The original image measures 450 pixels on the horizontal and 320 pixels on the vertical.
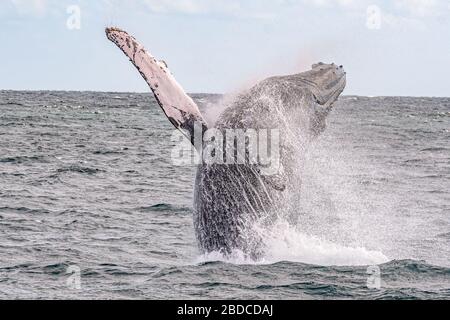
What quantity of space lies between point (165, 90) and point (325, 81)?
2.63 m

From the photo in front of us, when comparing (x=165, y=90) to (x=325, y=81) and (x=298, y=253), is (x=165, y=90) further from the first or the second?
(x=298, y=253)

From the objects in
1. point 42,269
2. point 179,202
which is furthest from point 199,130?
point 179,202

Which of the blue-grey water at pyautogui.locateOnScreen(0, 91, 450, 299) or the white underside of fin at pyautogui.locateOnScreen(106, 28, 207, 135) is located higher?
the white underside of fin at pyautogui.locateOnScreen(106, 28, 207, 135)

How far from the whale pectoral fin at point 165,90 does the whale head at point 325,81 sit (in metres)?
1.95

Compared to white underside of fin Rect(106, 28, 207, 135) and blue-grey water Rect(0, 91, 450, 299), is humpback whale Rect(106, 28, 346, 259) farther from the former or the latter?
blue-grey water Rect(0, 91, 450, 299)

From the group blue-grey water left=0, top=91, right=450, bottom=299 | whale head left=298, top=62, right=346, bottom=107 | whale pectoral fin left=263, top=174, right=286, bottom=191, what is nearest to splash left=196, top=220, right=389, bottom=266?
blue-grey water left=0, top=91, right=450, bottom=299

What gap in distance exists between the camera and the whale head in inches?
525

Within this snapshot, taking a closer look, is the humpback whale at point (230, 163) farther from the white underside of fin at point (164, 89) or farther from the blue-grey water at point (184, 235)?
the blue-grey water at point (184, 235)

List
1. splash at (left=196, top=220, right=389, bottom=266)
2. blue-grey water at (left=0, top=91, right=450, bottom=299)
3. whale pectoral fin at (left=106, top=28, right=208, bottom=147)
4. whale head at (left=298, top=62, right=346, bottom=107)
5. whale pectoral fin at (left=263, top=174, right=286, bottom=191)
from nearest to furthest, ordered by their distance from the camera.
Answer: whale pectoral fin at (left=263, top=174, right=286, bottom=191) → blue-grey water at (left=0, top=91, right=450, bottom=299) → whale pectoral fin at (left=106, top=28, right=208, bottom=147) → splash at (left=196, top=220, right=389, bottom=266) → whale head at (left=298, top=62, right=346, bottom=107)

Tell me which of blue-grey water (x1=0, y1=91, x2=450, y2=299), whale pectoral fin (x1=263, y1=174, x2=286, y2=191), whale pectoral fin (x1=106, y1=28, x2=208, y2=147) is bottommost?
blue-grey water (x1=0, y1=91, x2=450, y2=299)

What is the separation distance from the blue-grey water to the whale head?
3.15 ft

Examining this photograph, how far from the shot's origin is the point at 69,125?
59281 millimetres
